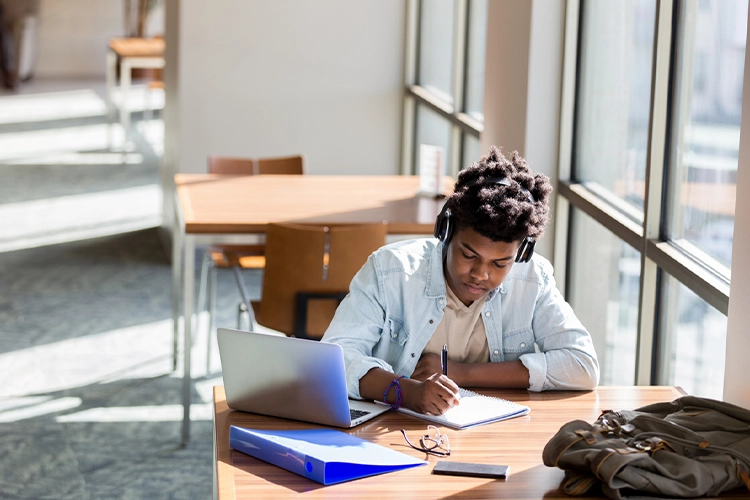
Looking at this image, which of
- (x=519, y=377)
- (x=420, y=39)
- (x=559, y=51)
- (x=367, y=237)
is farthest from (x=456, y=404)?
(x=420, y=39)

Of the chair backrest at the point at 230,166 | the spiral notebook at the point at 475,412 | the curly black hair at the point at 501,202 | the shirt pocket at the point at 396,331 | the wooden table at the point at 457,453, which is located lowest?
the wooden table at the point at 457,453

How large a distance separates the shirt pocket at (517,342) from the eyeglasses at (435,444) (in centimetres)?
44

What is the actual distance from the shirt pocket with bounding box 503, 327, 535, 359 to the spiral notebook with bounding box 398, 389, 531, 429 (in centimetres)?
20

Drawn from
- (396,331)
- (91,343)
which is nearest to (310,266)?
(396,331)

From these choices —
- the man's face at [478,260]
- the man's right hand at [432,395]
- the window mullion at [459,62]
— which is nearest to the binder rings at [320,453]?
the man's right hand at [432,395]

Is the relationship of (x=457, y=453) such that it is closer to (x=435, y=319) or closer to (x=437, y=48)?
(x=435, y=319)

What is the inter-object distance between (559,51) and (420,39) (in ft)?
7.82

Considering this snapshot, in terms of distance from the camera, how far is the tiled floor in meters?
3.40

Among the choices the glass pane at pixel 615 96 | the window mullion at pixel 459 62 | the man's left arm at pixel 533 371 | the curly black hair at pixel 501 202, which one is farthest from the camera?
the window mullion at pixel 459 62

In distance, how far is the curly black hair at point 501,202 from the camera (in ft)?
6.82

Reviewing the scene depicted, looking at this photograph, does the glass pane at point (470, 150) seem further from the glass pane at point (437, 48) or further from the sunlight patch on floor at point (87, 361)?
the sunlight patch on floor at point (87, 361)

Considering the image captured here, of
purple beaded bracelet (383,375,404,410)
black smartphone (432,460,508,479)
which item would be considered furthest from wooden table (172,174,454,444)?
black smartphone (432,460,508,479)

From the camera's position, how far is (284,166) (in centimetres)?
485

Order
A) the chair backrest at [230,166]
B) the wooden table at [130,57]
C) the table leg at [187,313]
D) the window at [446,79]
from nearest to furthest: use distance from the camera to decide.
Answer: the table leg at [187,313] < the chair backrest at [230,166] < the window at [446,79] < the wooden table at [130,57]
